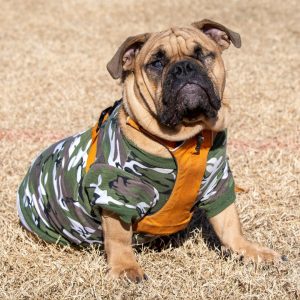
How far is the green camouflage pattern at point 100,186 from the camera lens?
324 centimetres

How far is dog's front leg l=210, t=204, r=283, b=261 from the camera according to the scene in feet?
11.7

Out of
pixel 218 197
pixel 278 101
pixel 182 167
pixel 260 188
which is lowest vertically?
pixel 278 101

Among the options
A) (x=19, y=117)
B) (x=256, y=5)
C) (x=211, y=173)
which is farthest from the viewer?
(x=256, y=5)

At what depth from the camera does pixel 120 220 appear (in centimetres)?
338

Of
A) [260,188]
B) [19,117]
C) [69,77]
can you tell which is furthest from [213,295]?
[69,77]

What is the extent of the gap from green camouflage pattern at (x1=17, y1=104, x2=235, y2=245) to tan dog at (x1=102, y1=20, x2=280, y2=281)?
10 centimetres

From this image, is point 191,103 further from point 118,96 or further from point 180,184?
point 118,96

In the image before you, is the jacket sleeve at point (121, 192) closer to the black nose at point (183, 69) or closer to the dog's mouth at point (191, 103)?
the dog's mouth at point (191, 103)

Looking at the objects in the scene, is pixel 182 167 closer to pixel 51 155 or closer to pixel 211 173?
pixel 211 173

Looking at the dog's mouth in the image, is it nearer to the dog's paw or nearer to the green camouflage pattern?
the green camouflage pattern

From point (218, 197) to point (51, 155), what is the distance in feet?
3.51

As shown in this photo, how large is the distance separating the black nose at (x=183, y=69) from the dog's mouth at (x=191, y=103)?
0.21 ft

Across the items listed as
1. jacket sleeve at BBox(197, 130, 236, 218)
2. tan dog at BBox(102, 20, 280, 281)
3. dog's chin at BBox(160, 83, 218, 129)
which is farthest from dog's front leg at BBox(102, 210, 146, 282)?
dog's chin at BBox(160, 83, 218, 129)

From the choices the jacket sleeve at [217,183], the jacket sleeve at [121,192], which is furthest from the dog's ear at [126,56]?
the jacket sleeve at [217,183]
